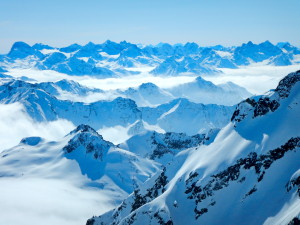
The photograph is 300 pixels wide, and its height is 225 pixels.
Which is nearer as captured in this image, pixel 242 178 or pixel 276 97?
pixel 242 178

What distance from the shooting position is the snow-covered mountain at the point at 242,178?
79812 millimetres

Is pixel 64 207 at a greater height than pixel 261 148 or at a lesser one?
greater

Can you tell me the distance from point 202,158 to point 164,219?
99.0 ft

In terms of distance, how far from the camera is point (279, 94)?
109188 mm

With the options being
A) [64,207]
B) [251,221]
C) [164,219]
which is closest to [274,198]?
[251,221]

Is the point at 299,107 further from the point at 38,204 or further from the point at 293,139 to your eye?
the point at 38,204

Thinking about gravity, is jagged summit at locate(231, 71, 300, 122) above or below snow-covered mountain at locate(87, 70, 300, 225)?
above

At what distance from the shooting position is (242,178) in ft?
301

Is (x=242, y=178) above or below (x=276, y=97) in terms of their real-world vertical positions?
below

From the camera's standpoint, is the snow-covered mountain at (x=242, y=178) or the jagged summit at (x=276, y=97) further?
the jagged summit at (x=276, y=97)

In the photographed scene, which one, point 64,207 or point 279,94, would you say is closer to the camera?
point 279,94

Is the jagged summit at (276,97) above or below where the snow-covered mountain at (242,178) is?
above

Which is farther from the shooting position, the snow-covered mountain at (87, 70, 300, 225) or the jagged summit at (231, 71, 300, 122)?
the jagged summit at (231, 71, 300, 122)

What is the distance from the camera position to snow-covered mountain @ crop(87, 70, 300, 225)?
262 ft
